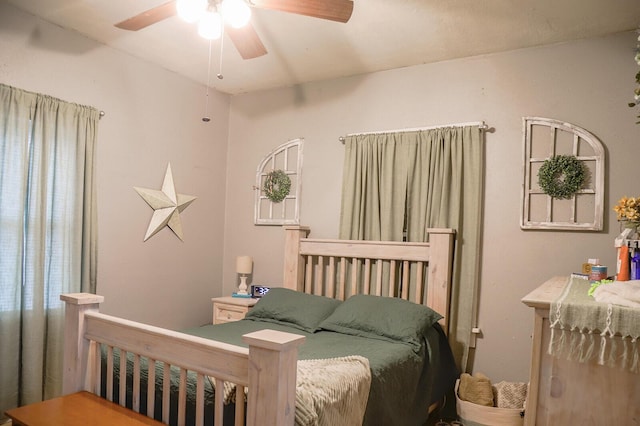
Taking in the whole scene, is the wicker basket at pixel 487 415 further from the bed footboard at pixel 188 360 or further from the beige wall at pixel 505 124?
the bed footboard at pixel 188 360

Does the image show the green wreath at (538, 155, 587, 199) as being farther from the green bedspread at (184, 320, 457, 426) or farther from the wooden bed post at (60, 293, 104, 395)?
the wooden bed post at (60, 293, 104, 395)

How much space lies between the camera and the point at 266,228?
396 cm

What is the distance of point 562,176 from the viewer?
274 centimetres

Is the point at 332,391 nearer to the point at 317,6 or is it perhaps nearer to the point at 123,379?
the point at 123,379

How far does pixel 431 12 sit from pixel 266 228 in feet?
7.36

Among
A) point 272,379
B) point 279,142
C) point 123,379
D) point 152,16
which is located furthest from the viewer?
point 279,142

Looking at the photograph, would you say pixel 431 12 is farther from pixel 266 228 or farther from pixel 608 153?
pixel 266 228

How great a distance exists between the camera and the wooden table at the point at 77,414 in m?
1.62

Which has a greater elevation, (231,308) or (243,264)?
(243,264)

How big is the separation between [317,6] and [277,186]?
2.04 m

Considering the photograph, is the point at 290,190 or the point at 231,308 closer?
the point at 231,308

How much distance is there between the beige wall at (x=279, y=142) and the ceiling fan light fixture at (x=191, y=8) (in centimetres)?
145

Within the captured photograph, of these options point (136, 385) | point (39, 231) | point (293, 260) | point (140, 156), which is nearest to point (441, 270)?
point (293, 260)

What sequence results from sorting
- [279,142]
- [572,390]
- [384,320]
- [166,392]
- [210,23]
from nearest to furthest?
[572,390], [166,392], [210,23], [384,320], [279,142]
